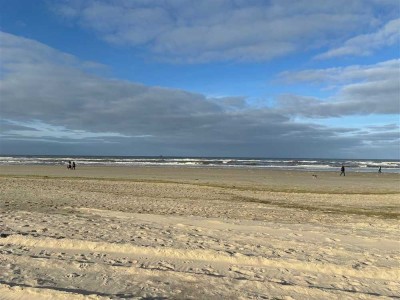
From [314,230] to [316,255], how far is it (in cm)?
272

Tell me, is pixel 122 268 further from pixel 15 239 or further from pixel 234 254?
pixel 15 239

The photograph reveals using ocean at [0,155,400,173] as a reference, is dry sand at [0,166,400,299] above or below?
below

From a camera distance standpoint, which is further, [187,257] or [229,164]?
[229,164]

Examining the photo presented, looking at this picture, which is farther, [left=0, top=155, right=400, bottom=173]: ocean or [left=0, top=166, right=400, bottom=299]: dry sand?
[left=0, top=155, right=400, bottom=173]: ocean

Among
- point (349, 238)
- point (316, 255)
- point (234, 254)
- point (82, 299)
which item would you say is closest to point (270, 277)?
point (234, 254)

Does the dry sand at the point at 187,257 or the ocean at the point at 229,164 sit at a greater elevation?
the ocean at the point at 229,164

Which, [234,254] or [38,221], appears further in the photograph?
[38,221]

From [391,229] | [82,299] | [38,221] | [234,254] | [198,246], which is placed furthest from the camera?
[391,229]

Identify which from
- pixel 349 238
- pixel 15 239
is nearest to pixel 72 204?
pixel 15 239

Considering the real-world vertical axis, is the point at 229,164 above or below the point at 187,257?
above

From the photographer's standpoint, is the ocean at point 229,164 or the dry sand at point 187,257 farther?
the ocean at point 229,164

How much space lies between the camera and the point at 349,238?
8.84 meters

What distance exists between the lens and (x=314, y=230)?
32.0 feet

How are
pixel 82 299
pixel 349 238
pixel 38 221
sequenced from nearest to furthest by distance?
pixel 82 299 → pixel 349 238 → pixel 38 221
